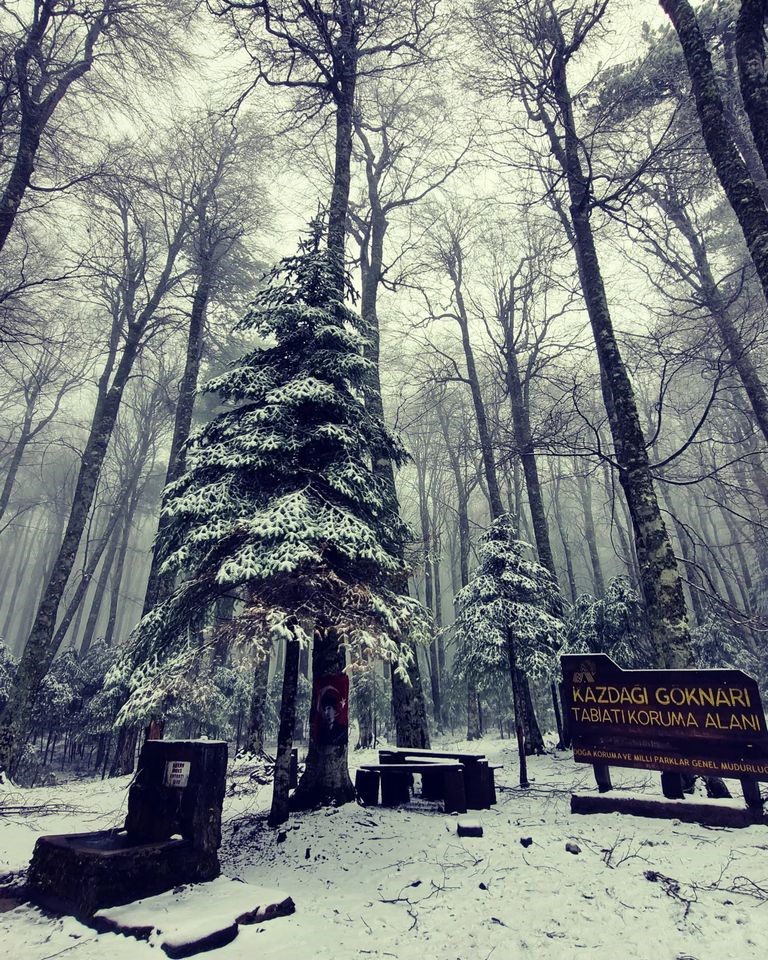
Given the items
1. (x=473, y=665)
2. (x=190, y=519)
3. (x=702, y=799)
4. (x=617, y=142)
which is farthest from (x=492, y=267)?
(x=702, y=799)

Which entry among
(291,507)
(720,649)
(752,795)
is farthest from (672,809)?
(720,649)

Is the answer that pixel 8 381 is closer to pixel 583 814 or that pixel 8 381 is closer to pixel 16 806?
pixel 16 806

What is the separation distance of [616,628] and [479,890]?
1224 centimetres

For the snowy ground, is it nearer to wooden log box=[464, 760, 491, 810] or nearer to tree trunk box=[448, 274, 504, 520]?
wooden log box=[464, 760, 491, 810]

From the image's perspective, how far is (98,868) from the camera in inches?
162

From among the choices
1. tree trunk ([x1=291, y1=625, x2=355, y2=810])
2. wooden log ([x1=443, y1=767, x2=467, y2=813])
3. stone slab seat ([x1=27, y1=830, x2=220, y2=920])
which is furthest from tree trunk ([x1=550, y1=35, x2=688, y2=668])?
stone slab seat ([x1=27, y1=830, x2=220, y2=920])

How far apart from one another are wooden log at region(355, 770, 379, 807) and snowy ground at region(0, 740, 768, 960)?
619 millimetres

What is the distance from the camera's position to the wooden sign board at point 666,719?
18.9ft

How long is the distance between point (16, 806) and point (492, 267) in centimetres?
2051

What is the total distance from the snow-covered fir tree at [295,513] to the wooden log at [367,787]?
46cm

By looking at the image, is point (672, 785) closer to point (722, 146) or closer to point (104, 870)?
point (104, 870)

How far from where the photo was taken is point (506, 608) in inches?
440

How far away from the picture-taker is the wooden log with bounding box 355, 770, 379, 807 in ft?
25.0

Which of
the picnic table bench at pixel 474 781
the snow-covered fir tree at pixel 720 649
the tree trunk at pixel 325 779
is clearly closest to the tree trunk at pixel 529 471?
the picnic table bench at pixel 474 781
